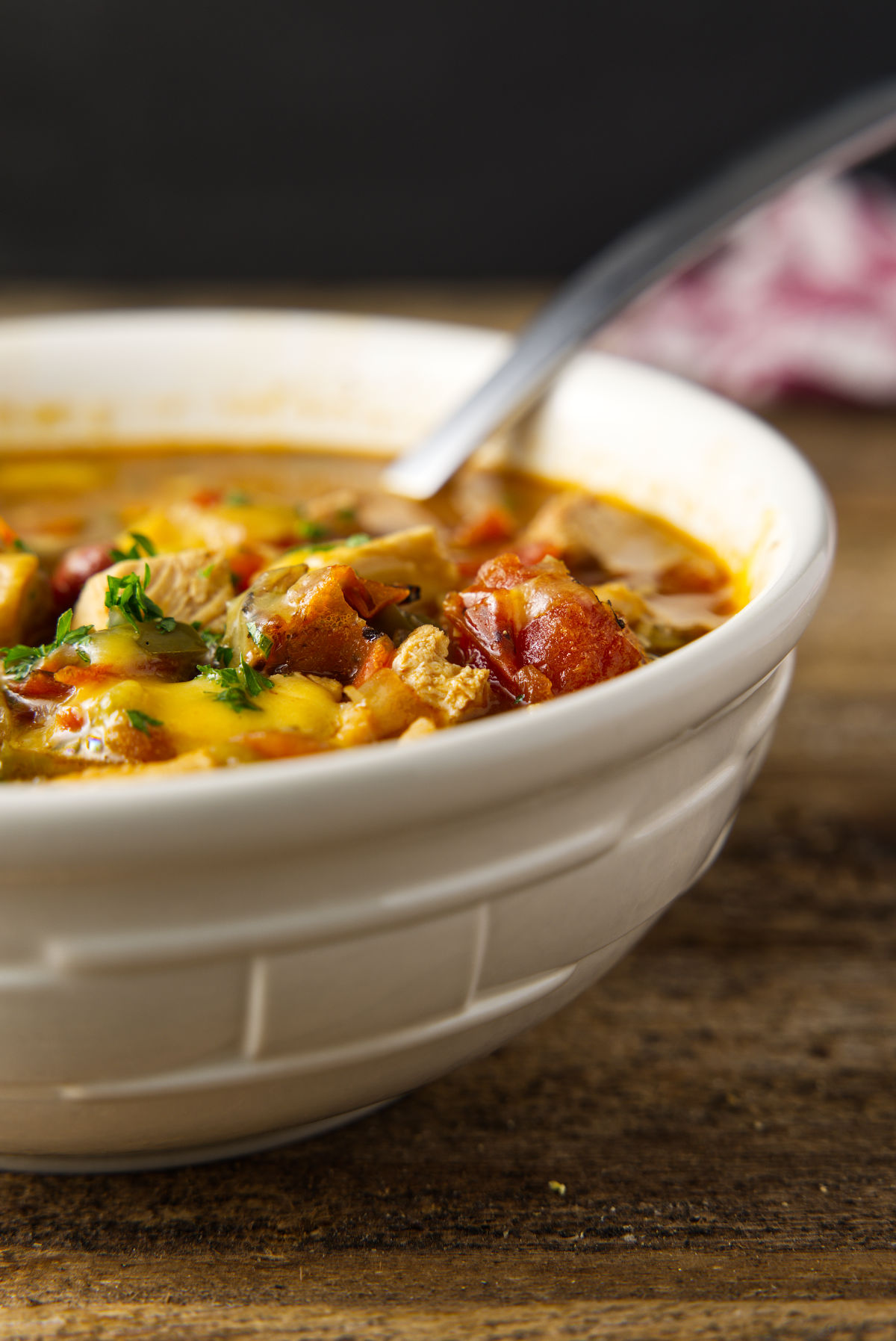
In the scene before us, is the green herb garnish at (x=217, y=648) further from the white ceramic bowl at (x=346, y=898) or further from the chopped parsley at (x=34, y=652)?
the white ceramic bowl at (x=346, y=898)

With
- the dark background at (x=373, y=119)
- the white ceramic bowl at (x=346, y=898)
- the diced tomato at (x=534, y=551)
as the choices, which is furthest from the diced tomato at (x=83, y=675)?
the dark background at (x=373, y=119)

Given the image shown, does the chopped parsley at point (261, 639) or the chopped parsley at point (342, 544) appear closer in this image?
the chopped parsley at point (261, 639)

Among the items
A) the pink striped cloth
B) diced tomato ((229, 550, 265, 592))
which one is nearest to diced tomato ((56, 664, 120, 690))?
diced tomato ((229, 550, 265, 592))

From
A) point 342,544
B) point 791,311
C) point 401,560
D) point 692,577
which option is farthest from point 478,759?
point 791,311

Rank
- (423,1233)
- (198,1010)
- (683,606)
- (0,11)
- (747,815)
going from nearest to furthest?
(198,1010) → (423,1233) → (683,606) → (747,815) → (0,11)

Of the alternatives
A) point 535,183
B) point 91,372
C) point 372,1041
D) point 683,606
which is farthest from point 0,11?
point 372,1041

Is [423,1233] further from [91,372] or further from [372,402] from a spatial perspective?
[91,372]
